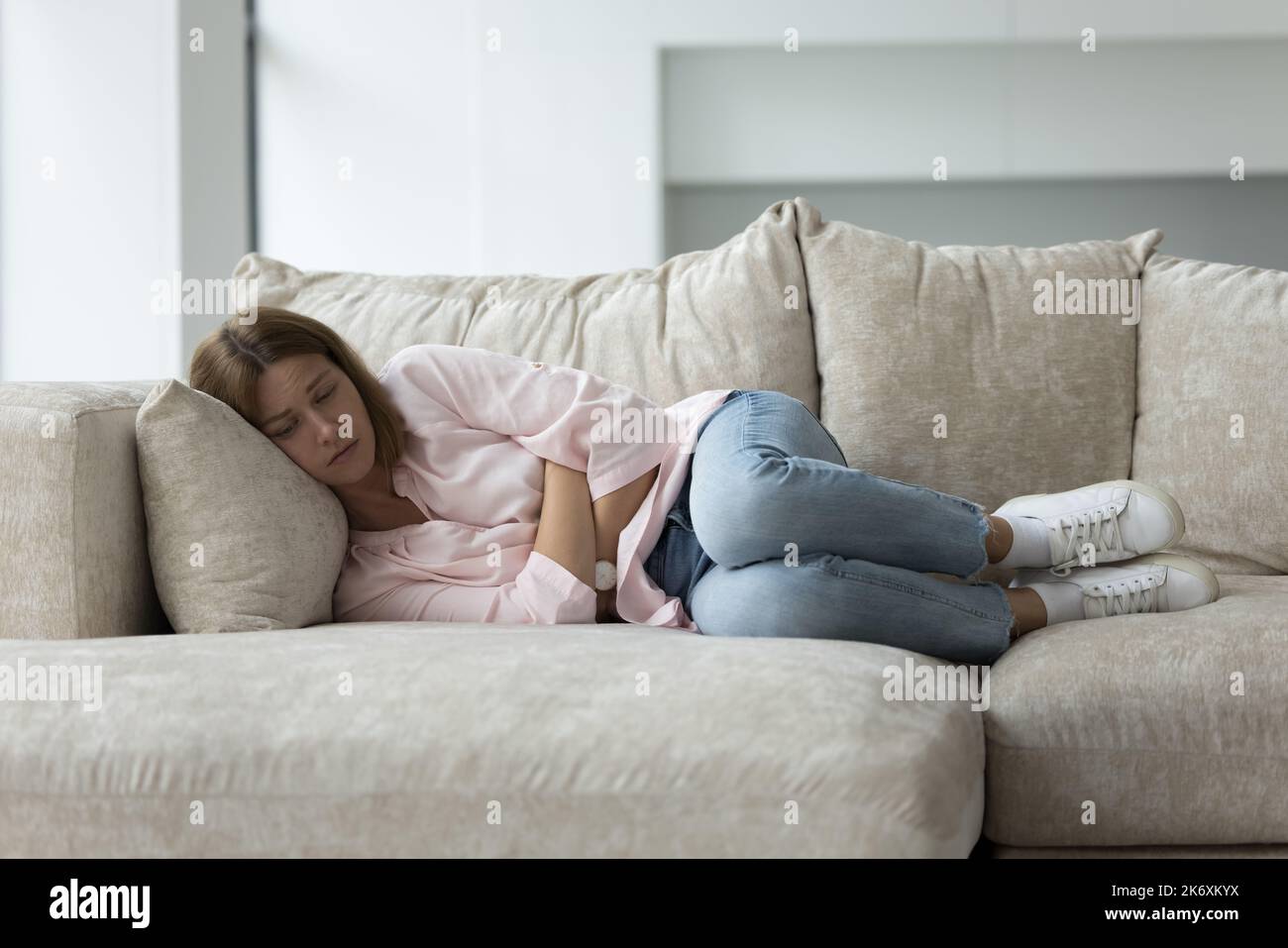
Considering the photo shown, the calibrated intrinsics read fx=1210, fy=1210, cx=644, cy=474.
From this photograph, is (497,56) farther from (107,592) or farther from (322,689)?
(322,689)

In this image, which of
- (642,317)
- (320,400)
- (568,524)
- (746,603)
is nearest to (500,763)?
(746,603)

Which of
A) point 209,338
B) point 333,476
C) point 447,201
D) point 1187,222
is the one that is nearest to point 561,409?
point 333,476

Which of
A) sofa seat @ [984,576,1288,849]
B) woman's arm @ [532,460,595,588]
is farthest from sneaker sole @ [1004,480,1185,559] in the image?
woman's arm @ [532,460,595,588]

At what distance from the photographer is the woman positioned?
1.39 m

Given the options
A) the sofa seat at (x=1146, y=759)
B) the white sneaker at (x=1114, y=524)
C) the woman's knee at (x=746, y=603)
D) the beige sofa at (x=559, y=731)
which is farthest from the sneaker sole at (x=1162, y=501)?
the woman's knee at (x=746, y=603)

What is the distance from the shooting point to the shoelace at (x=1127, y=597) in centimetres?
151

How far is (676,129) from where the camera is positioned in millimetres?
3402

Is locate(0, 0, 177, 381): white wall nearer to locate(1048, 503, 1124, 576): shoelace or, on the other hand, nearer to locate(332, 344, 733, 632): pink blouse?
locate(332, 344, 733, 632): pink blouse

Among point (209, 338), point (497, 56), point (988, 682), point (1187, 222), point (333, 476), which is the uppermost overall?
point (497, 56)

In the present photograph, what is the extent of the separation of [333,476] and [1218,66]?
2827mm

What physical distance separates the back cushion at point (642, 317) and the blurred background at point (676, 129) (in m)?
1.45

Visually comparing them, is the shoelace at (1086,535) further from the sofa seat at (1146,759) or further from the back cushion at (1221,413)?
the sofa seat at (1146,759)

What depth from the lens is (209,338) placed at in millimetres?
1554

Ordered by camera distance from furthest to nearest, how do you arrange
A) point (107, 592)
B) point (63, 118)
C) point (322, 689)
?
point (63, 118) → point (107, 592) → point (322, 689)
